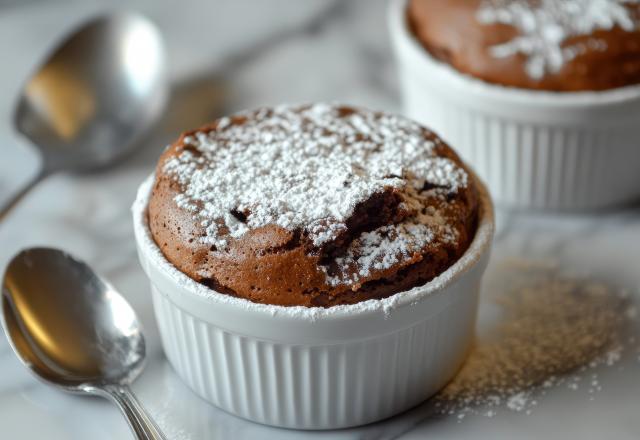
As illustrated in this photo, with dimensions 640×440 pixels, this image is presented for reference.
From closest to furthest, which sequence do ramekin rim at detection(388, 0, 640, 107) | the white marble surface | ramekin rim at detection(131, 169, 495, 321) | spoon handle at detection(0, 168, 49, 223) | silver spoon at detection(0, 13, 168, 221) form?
ramekin rim at detection(131, 169, 495, 321) < the white marble surface < ramekin rim at detection(388, 0, 640, 107) < spoon handle at detection(0, 168, 49, 223) < silver spoon at detection(0, 13, 168, 221)

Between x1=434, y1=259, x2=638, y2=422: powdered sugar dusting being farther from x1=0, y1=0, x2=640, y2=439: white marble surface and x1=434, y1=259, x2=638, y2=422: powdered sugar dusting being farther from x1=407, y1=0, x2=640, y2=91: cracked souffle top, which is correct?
x1=407, y1=0, x2=640, y2=91: cracked souffle top

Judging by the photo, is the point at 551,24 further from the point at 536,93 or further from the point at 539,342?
the point at 539,342

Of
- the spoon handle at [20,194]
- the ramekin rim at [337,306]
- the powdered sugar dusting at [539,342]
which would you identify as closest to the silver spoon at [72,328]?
the ramekin rim at [337,306]

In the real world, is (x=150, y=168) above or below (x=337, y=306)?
below

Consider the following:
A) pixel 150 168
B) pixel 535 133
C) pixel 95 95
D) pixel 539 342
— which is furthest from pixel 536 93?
pixel 95 95

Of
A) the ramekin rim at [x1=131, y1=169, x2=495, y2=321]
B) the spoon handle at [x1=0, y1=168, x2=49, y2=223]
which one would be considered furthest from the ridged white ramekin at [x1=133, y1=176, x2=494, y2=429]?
the spoon handle at [x1=0, y1=168, x2=49, y2=223]

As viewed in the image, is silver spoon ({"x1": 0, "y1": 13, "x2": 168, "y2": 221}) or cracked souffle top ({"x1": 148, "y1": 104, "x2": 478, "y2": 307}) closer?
cracked souffle top ({"x1": 148, "y1": 104, "x2": 478, "y2": 307})

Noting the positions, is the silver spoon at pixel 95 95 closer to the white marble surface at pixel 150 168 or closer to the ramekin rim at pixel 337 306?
the white marble surface at pixel 150 168
